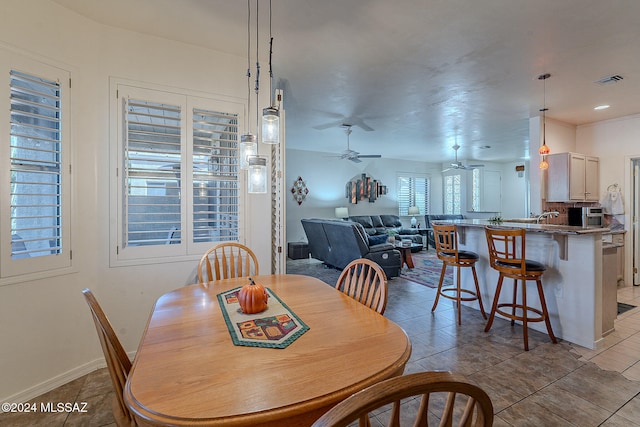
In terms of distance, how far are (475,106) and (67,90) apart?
477cm

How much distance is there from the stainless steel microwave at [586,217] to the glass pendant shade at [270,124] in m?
5.25

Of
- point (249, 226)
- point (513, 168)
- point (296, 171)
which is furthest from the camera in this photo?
point (513, 168)

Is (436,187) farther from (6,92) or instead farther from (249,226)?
(6,92)

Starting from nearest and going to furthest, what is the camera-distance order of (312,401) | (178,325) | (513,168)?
1. (312,401)
2. (178,325)
3. (513,168)

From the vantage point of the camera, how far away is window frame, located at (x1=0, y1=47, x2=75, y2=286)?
1969 mm

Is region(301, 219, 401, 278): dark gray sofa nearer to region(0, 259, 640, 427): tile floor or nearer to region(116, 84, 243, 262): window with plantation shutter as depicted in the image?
region(0, 259, 640, 427): tile floor

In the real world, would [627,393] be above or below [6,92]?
below

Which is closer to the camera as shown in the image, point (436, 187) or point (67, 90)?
point (67, 90)

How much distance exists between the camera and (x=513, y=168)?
9.72m

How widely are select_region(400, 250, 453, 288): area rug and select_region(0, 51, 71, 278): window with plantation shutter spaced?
470 cm

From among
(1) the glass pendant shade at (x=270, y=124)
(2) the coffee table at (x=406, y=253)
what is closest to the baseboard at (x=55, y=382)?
(1) the glass pendant shade at (x=270, y=124)

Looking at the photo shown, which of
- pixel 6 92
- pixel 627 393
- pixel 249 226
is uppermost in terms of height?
pixel 6 92

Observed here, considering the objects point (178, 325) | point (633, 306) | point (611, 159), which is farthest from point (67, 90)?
point (611, 159)

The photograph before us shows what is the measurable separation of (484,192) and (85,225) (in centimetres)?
1050
